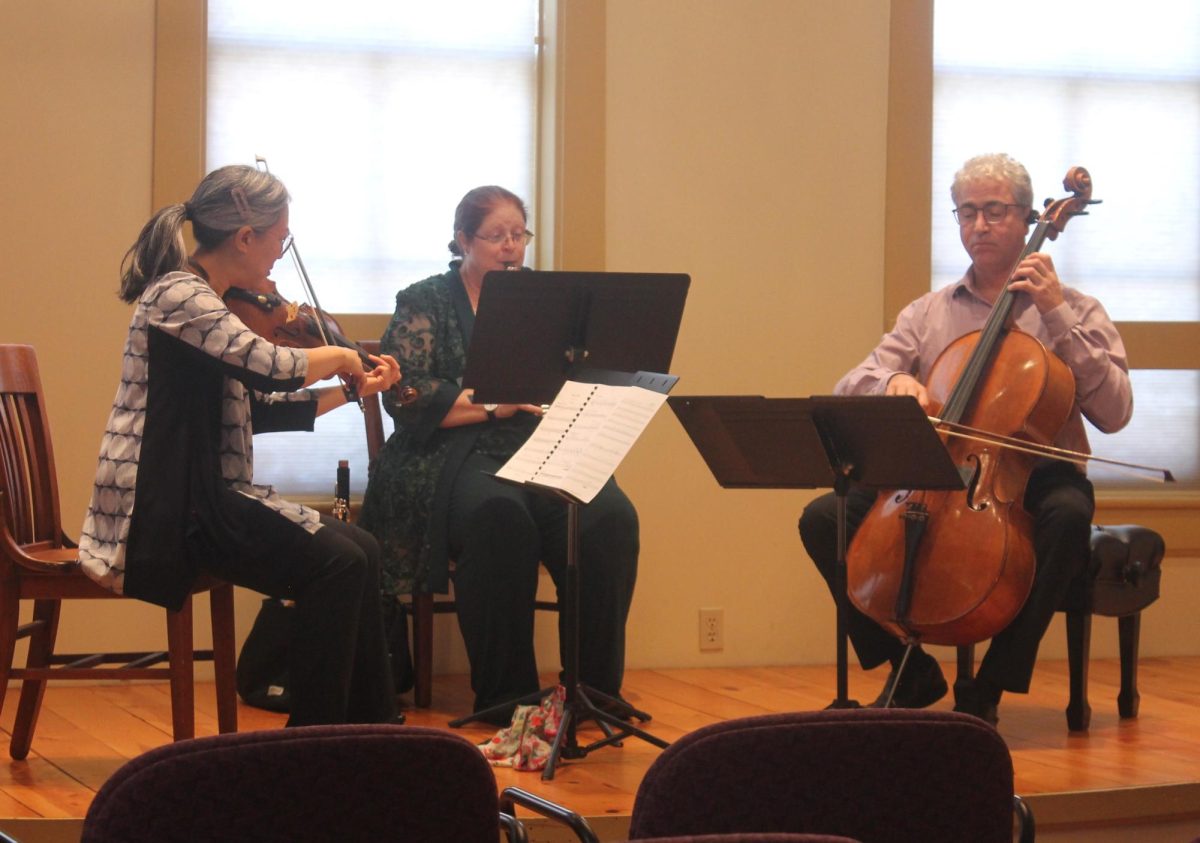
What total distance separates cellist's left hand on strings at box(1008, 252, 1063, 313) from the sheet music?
919 mm

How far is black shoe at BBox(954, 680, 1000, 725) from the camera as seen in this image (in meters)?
3.13

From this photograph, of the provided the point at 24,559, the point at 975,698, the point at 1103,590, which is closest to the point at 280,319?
the point at 24,559

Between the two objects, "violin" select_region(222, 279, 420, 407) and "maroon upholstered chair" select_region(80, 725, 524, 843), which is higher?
"violin" select_region(222, 279, 420, 407)

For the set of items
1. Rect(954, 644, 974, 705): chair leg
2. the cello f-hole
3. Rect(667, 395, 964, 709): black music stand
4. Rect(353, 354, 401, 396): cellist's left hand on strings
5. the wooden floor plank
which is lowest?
the wooden floor plank

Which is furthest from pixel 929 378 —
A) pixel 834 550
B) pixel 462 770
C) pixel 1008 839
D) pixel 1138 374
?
pixel 462 770

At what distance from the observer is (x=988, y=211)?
10.7 feet

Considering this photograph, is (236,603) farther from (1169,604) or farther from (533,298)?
(1169,604)

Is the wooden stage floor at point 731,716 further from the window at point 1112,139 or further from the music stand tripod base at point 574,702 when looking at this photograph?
the window at point 1112,139

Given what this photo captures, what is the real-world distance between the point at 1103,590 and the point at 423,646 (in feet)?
5.30

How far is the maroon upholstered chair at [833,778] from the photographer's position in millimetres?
1283

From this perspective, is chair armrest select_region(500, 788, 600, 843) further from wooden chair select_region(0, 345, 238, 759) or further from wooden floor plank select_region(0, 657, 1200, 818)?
wooden chair select_region(0, 345, 238, 759)

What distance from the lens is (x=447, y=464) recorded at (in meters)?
3.44

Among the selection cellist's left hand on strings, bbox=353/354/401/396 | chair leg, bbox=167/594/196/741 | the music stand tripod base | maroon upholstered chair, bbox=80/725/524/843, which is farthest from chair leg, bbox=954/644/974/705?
maroon upholstered chair, bbox=80/725/524/843

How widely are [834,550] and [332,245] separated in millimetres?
1685
